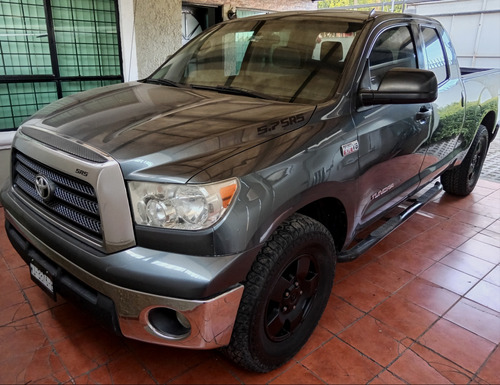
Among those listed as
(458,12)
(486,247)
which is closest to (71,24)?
(486,247)

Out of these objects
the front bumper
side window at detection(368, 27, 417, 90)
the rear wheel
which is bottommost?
the rear wheel

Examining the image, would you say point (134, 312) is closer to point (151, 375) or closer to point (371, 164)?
point (151, 375)

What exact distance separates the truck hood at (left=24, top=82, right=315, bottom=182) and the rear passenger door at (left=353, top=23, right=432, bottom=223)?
1.61ft

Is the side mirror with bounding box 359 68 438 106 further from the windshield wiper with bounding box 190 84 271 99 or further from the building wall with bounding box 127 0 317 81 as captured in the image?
the building wall with bounding box 127 0 317 81

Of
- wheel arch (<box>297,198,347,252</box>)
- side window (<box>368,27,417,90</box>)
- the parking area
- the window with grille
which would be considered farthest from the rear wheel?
the window with grille

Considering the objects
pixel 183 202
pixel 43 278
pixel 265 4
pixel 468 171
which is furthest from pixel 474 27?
pixel 43 278

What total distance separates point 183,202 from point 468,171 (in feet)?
12.7

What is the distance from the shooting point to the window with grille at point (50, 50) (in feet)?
14.2

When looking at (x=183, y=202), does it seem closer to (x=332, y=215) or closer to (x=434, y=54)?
(x=332, y=215)

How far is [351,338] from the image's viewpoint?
2.28m

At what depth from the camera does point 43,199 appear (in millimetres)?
1848

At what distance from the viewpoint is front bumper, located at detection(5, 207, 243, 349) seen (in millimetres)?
1525

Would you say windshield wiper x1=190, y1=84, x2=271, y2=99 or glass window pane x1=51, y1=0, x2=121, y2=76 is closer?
windshield wiper x1=190, y1=84, x2=271, y2=99

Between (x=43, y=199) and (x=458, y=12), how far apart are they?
15.2 meters
